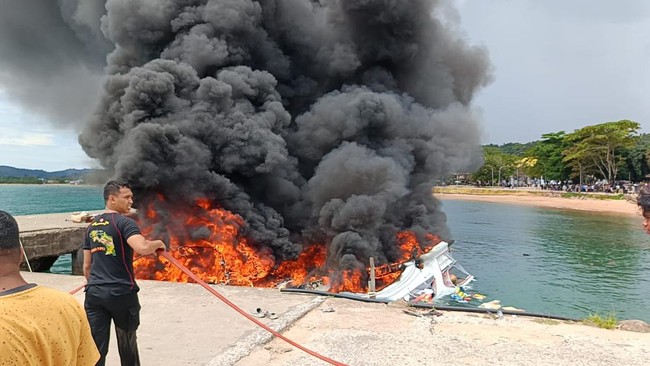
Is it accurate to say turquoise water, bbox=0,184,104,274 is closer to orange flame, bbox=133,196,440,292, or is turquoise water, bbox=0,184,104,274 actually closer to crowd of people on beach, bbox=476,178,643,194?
orange flame, bbox=133,196,440,292

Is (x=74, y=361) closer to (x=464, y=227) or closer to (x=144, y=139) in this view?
(x=144, y=139)

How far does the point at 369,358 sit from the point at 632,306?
46.4ft

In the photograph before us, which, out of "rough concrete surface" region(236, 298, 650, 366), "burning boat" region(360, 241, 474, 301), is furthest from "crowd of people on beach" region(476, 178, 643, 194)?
"rough concrete surface" region(236, 298, 650, 366)

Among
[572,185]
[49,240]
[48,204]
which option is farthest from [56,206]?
[572,185]

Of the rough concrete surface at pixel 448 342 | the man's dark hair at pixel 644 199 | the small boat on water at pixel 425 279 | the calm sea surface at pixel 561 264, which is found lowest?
the calm sea surface at pixel 561 264

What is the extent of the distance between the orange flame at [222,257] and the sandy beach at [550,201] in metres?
24.9

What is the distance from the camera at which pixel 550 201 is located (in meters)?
65.6

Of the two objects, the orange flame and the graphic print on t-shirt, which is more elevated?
the graphic print on t-shirt

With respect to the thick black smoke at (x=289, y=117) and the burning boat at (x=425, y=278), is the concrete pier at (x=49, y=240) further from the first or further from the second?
the burning boat at (x=425, y=278)

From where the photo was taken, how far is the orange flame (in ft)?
46.7

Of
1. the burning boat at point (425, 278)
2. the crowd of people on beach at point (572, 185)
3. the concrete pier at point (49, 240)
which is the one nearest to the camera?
the concrete pier at point (49, 240)

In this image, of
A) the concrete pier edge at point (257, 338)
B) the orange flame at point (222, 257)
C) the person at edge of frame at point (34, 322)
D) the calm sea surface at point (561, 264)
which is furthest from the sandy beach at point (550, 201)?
the person at edge of frame at point (34, 322)

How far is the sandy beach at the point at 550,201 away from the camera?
51.4m

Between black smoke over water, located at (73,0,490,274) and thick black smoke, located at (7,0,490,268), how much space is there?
48 millimetres
